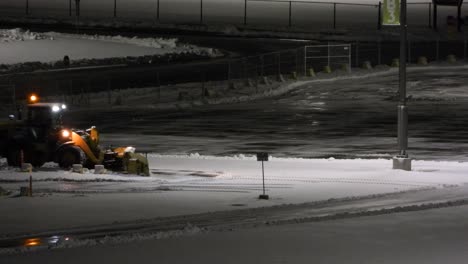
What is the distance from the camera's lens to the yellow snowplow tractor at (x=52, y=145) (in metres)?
24.7

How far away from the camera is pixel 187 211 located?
1908cm

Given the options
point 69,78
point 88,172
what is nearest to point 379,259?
point 88,172

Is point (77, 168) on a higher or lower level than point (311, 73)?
lower

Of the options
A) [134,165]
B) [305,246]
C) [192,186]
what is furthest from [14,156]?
[305,246]

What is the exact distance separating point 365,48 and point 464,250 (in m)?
45.7

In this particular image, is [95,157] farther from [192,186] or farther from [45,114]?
[192,186]

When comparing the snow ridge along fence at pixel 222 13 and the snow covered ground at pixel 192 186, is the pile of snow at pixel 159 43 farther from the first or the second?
the snow covered ground at pixel 192 186

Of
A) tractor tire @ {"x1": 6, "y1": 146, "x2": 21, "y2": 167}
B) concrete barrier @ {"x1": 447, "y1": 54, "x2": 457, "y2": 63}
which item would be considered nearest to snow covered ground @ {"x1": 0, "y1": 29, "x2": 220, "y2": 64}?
concrete barrier @ {"x1": 447, "y1": 54, "x2": 457, "y2": 63}

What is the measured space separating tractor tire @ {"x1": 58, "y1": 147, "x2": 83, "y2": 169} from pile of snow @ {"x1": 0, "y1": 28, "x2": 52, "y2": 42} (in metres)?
40.3

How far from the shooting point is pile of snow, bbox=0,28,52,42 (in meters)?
64.0

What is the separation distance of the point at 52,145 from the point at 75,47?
37899mm

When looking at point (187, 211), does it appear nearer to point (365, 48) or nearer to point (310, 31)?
point (365, 48)

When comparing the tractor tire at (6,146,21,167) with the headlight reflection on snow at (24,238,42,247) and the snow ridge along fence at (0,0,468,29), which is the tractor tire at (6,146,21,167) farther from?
the snow ridge along fence at (0,0,468,29)

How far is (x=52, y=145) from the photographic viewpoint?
25.4 metres
